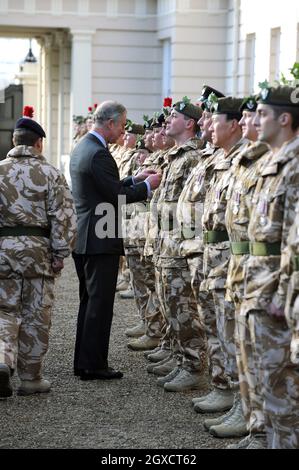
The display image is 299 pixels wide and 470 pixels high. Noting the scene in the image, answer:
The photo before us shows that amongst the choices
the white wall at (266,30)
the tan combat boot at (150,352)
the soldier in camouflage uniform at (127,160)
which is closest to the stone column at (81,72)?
the white wall at (266,30)

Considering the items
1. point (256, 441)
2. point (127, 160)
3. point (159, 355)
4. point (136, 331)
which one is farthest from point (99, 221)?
point (127, 160)

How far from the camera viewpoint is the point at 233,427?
720 centimetres

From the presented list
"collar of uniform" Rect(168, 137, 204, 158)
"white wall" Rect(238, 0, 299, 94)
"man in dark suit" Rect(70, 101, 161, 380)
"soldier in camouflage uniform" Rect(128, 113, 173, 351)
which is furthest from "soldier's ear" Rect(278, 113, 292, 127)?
"white wall" Rect(238, 0, 299, 94)

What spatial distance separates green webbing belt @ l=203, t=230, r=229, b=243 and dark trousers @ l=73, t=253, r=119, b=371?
5.35ft

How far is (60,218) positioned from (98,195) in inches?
28.6

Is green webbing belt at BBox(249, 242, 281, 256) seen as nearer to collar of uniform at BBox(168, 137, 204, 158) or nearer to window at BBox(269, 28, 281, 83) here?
collar of uniform at BBox(168, 137, 204, 158)

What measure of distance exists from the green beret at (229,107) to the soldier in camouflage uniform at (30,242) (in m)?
1.35

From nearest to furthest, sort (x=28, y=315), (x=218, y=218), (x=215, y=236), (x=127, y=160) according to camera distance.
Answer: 1. (x=218, y=218)
2. (x=215, y=236)
3. (x=28, y=315)
4. (x=127, y=160)

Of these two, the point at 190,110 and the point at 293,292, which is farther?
the point at 190,110

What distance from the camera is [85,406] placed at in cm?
816

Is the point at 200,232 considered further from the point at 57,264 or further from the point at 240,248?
the point at 240,248

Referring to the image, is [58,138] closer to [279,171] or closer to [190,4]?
[190,4]

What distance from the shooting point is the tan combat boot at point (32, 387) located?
8453 mm
